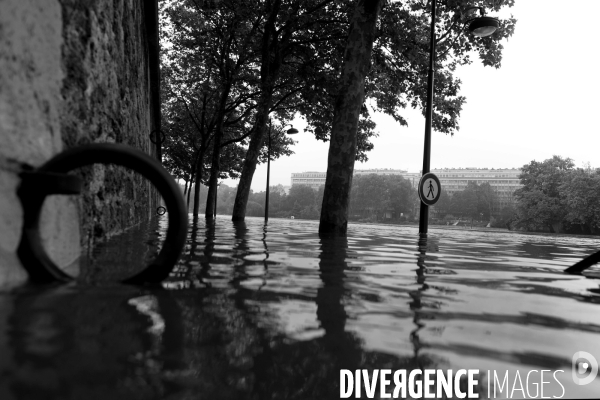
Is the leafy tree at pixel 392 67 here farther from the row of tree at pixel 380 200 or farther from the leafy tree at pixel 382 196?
the leafy tree at pixel 382 196

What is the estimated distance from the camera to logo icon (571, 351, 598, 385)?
3.61 feet

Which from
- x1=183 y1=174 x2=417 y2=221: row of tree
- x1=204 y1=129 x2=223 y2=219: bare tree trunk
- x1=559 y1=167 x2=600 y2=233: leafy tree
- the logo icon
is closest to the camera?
the logo icon

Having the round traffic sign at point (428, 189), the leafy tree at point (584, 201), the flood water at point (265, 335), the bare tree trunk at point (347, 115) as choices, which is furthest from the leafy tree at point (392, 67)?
the leafy tree at point (584, 201)

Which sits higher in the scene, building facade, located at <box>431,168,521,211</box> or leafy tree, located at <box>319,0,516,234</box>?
building facade, located at <box>431,168,521,211</box>

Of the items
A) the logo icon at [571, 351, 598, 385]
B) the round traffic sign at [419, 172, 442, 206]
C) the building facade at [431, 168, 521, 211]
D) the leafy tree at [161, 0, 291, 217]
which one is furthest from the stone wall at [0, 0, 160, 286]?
the building facade at [431, 168, 521, 211]

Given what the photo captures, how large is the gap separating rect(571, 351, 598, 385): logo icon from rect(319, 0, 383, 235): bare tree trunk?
705 centimetres

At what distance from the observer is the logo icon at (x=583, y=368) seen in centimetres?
110

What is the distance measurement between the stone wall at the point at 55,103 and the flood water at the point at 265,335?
0.83 ft

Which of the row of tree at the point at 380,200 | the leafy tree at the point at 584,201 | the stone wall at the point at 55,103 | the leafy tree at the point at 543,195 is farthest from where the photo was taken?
the row of tree at the point at 380,200

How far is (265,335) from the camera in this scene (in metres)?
1.31

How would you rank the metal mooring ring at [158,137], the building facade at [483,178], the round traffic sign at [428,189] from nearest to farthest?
1. the metal mooring ring at [158,137]
2. the round traffic sign at [428,189]
3. the building facade at [483,178]

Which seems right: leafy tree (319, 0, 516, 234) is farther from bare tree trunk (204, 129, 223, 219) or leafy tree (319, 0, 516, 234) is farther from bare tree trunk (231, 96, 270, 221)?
bare tree trunk (204, 129, 223, 219)

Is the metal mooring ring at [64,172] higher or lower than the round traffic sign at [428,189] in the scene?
lower

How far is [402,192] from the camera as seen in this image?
4087 inches
